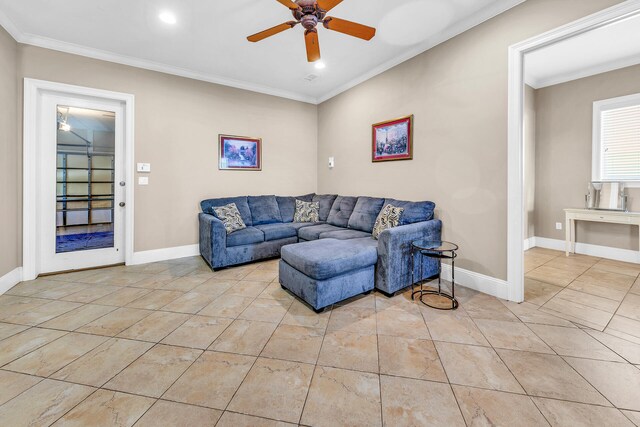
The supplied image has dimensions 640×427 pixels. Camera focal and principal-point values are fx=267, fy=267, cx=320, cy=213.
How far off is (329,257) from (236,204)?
7.77 feet

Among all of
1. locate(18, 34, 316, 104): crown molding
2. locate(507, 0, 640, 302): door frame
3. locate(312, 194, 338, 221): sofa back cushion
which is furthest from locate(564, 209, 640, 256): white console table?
locate(18, 34, 316, 104): crown molding

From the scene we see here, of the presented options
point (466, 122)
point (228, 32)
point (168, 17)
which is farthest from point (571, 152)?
point (168, 17)

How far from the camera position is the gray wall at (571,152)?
3.74 metres

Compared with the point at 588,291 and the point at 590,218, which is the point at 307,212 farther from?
the point at 590,218

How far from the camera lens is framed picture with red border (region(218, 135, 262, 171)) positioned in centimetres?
434

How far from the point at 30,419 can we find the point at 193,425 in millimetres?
795

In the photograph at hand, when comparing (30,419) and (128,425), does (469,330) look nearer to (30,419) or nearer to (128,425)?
(128,425)

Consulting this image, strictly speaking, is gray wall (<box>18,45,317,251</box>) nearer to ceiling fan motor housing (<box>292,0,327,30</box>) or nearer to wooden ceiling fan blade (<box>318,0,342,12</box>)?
ceiling fan motor housing (<box>292,0,327,30</box>)

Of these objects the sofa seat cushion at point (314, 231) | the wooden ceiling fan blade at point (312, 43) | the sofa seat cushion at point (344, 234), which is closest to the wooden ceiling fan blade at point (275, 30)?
the wooden ceiling fan blade at point (312, 43)

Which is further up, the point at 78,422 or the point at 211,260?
the point at 211,260

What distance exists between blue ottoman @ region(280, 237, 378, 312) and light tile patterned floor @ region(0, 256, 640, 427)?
0.47 ft

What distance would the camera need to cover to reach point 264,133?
15.5 ft

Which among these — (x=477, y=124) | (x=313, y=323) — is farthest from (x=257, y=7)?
(x=313, y=323)

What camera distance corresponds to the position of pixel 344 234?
3506 millimetres
